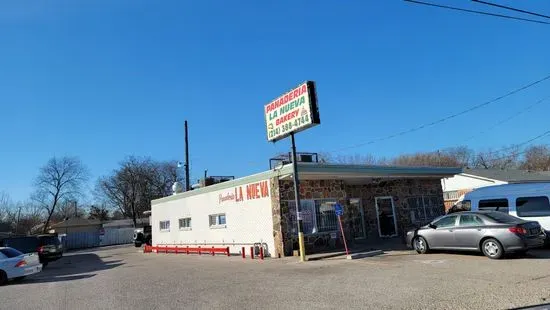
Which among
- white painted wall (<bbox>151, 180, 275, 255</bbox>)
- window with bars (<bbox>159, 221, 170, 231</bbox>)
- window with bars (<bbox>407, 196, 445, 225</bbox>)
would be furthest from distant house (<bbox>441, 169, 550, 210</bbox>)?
window with bars (<bbox>159, 221, 170, 231</bbox>)

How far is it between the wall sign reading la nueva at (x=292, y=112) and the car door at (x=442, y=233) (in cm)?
541

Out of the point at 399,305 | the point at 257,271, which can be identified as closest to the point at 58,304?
the point at 257,271

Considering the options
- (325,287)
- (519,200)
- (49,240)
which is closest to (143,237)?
(49,240)

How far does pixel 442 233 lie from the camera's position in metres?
15.6

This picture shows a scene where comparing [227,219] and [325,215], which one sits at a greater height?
[227,219]

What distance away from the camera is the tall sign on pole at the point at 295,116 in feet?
54.2

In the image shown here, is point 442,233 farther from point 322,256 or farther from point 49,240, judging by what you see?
point 49,240

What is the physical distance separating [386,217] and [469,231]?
9839 mm

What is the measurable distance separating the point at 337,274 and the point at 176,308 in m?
4.99

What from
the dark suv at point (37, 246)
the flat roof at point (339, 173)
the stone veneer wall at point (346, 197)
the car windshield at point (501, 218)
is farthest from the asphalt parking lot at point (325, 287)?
the dark suv at point (37, 246)

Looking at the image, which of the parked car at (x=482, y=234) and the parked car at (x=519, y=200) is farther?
the parked car at (x=519, y=200)

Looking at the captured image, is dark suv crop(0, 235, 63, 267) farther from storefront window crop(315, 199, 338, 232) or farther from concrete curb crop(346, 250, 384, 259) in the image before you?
concrete curb crop(346, 250, 384, 259)

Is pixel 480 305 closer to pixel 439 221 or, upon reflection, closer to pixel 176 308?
pixel 176 308

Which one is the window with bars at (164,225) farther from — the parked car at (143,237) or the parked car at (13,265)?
the parked car at (13,265)
